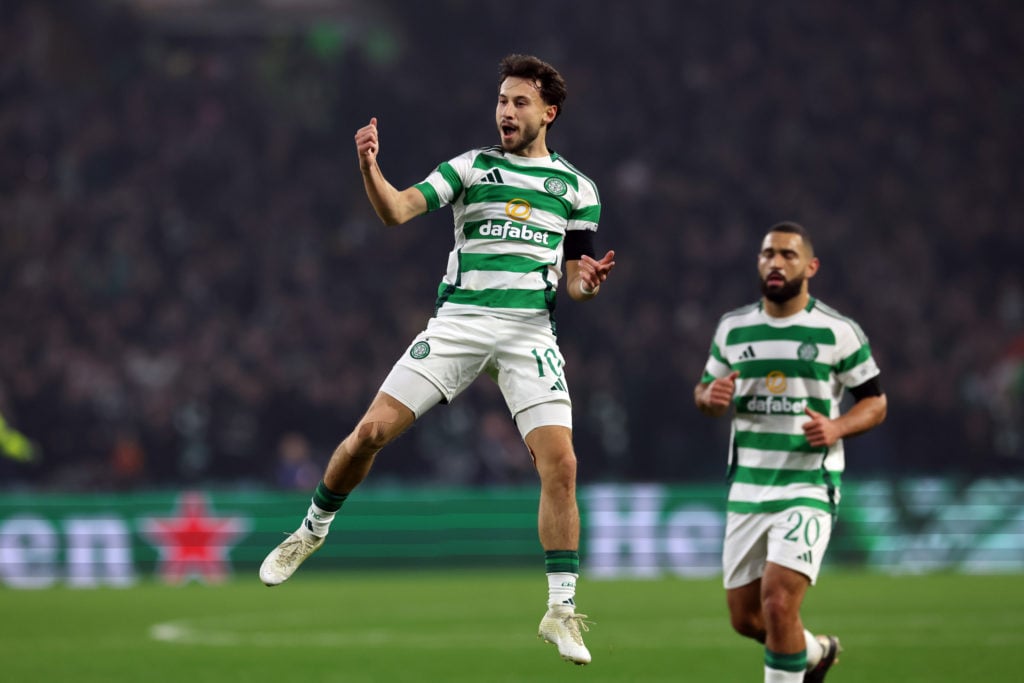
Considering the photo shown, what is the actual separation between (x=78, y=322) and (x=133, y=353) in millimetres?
1017

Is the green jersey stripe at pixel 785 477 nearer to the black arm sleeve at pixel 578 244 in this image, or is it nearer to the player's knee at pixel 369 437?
the black arm sleeve at pixel 578 244

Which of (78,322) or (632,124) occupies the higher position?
(632,124)

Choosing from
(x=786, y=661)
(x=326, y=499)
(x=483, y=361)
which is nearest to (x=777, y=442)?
(x=786, y=661)

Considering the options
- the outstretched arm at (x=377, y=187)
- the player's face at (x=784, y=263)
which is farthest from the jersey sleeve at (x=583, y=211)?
the player's face at (x=784, y=263)

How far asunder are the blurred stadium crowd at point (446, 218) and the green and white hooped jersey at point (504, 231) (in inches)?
487

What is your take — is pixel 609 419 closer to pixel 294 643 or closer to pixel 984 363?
pixel 984 363

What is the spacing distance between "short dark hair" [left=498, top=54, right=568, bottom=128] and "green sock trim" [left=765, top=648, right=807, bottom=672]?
2.86 m

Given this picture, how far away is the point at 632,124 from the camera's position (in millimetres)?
25469

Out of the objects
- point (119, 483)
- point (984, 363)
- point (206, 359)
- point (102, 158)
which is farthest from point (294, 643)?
point (102, 158)

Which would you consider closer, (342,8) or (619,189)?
(619,189)

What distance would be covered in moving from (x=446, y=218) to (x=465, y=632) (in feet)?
36.9

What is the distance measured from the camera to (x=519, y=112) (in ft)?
24.7

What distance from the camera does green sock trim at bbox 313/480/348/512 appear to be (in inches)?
305

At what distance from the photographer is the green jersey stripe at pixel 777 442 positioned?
8.38 m
